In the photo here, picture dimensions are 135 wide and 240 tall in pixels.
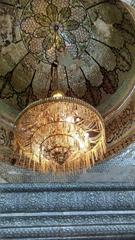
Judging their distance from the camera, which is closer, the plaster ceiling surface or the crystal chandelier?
the crystal chandelier

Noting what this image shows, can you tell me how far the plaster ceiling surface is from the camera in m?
10.1

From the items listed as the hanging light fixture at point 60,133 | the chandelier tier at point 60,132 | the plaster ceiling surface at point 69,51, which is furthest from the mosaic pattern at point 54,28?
the chandelier tier at point 60,132

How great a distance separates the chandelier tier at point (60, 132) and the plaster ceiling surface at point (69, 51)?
1774 millimetres

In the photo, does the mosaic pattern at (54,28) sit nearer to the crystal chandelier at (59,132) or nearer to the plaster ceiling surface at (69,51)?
the plaster ceiling surface at (69,51)

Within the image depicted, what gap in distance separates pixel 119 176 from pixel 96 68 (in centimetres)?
229

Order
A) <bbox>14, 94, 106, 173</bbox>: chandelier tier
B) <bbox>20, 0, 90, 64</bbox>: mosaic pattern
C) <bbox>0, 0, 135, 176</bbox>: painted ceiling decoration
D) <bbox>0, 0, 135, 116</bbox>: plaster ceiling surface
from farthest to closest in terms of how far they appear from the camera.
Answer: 1. <bbox>20, 0, 90, 64</bbox>: mosaic pattern
2. <bbox>0, 0, 135, 116</bbox>: plaster ceiling surface
3. <bbox>0, 0, 135, 176</bbox>: painted ceiling decoration
4. <bbox>14, 94, 106, 173</bbox>: chandelier tier

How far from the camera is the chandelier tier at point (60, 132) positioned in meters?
8.15

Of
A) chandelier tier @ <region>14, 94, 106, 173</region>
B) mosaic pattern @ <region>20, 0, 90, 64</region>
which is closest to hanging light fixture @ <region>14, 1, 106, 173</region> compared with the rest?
chandelier tier @ <region>14, 94, 106, 173</region>

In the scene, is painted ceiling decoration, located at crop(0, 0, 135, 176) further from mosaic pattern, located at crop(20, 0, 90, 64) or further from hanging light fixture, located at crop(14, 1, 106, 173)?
hanging light fixture, located at crop(14, 1, 106, 173)

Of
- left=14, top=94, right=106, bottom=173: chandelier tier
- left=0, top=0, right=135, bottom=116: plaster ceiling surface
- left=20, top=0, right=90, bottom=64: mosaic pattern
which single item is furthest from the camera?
left=20, top=0, right=90, bottom=64: mosaic pattern

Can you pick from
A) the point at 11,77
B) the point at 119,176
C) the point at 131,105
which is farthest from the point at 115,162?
the point at 11,77

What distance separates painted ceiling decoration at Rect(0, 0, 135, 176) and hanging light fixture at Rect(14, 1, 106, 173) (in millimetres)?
1319

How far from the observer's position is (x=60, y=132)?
8.15 metres

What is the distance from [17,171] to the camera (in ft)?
31.7
